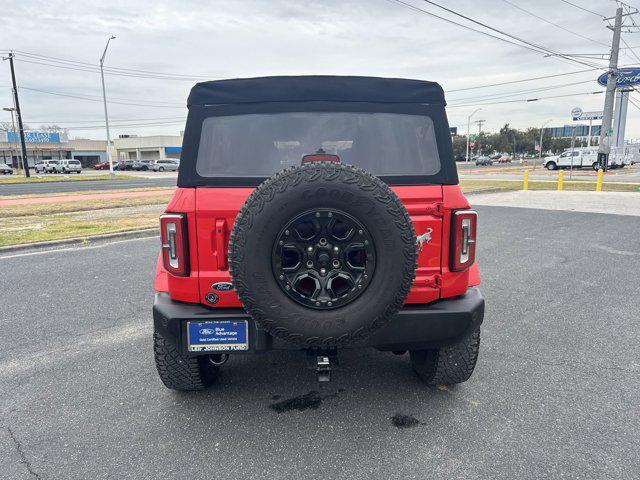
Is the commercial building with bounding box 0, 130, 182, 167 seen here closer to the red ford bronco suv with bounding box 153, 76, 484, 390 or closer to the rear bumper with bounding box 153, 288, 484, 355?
the red ford bronco suv with bounding box 153, 76, 484, 390

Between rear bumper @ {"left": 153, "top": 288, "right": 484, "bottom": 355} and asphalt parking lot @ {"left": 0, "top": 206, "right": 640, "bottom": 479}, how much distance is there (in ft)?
1.80

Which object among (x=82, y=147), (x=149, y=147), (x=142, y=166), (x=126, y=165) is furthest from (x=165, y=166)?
(x=82, y=147)

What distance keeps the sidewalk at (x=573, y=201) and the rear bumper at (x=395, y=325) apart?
12.1m

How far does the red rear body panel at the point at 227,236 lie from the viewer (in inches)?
103

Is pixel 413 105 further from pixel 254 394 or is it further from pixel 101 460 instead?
pixel 101 460

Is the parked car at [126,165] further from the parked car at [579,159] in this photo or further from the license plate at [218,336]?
the license plate at [218,336]

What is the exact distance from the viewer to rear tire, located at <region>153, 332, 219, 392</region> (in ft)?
9.61

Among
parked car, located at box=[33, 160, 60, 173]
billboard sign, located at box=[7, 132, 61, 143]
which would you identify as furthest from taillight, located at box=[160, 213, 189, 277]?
billboard sign, located at box=[7, 132, 61, 143]

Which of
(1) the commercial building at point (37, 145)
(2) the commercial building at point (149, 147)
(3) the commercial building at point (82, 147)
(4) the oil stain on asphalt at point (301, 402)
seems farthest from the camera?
(2) the commercial building at point (149, 147)

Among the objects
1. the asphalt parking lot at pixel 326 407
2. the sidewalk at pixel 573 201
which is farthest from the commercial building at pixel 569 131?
the asphalt parking lot at pixel 326 407

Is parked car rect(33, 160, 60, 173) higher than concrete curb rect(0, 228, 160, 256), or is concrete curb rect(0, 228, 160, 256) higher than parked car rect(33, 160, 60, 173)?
parked car rect(33, 160, 60, 173)

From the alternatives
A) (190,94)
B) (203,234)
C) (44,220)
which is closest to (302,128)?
(190,94)

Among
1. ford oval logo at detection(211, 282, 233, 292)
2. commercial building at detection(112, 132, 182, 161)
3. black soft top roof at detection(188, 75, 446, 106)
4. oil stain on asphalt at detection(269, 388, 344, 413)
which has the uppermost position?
commercial building at detection(112, 132, 182, 161)

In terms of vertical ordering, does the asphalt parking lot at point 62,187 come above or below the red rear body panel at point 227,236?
below
